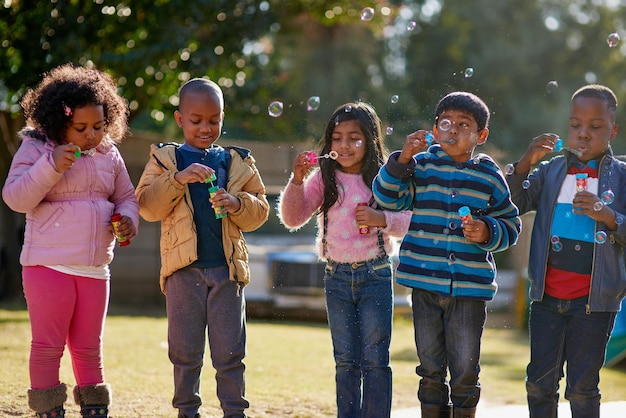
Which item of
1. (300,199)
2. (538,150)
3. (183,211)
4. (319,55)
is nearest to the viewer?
(183,211)

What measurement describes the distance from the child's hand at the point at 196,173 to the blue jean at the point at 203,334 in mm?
393

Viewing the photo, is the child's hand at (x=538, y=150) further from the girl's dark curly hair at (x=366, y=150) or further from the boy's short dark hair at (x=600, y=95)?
the girl's dark curly hair at (x=366, y=150)

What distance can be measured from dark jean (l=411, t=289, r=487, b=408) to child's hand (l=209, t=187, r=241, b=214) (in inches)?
34.3

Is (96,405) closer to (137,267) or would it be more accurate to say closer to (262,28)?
(262,28)

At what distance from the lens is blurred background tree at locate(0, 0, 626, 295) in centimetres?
915

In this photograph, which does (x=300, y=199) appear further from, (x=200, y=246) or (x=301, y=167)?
(x=200, y=246)

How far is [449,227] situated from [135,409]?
1.92 meters

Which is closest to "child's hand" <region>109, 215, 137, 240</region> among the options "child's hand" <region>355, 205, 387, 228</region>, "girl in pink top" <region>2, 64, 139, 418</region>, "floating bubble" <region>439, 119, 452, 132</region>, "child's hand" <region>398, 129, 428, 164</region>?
"girl in pink top" <region>2, 64, 139, 418</region>

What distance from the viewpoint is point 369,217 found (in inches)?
149

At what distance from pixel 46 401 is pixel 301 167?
1450 millimetres

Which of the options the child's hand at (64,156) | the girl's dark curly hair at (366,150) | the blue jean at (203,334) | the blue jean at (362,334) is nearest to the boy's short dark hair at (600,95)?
the girl's dark curly hair at (366,150)

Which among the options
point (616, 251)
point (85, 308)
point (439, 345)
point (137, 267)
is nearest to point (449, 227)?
point (439, 345)

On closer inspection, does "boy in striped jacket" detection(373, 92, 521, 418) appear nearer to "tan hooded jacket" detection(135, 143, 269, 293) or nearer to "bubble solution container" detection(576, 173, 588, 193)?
"bubble solution container" detection(576, 173, 588, 193)

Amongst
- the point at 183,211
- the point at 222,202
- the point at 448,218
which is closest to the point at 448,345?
the point at 448,218
